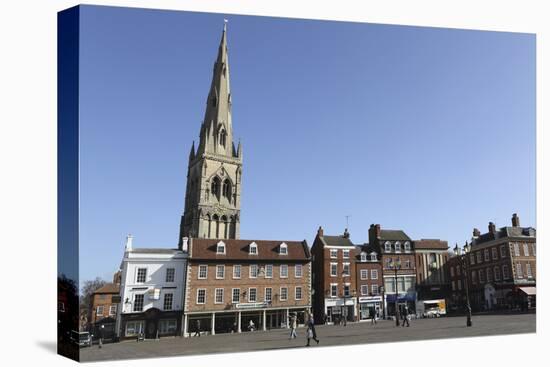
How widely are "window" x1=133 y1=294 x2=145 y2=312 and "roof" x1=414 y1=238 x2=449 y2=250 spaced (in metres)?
13.6

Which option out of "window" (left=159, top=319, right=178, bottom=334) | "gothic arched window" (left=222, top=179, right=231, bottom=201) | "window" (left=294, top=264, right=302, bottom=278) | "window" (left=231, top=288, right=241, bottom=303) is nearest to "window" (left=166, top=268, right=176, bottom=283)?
"window" (left=159, top=319, right=178, bottom=334)

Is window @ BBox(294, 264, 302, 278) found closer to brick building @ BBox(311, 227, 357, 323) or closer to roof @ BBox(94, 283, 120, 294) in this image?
brick building @ BBox(311, 227, 357, 323)

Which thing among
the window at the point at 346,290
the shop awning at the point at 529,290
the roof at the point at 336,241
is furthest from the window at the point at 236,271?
the shop awning at the point at 529,290

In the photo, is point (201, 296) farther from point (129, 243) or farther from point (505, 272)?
point (505, 272)

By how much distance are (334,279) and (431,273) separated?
537cm

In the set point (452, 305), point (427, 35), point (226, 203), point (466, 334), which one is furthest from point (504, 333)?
point (226, 203)

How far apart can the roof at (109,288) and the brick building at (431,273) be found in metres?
14.5

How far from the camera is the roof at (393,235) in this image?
2409 centimetres

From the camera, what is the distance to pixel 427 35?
21203mm

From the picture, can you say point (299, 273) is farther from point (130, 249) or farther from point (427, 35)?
point (427, 35)

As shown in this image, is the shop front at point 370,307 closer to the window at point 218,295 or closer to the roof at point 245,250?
the roof at point 245,250

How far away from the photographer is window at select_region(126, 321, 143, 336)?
18.8m

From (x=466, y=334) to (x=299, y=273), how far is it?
7685 millimetres

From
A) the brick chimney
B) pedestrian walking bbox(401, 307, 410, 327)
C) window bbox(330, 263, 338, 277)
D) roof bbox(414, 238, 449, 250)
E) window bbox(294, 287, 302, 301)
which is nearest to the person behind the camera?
window bbox(294, 287, 302, 301)
